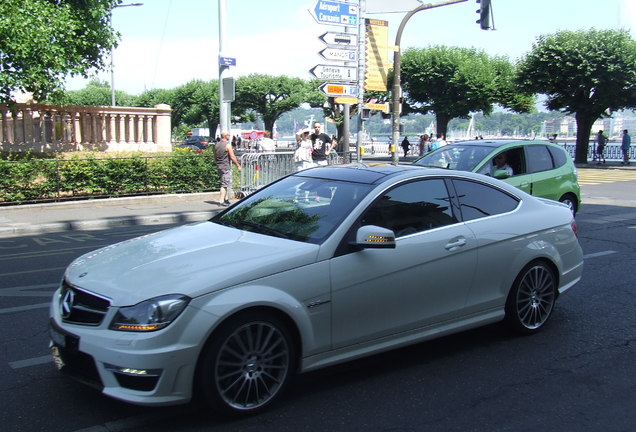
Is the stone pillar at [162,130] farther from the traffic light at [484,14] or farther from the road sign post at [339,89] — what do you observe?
the traffic light at [484,14]

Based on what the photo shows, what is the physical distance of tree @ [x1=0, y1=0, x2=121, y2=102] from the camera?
14.2 meters

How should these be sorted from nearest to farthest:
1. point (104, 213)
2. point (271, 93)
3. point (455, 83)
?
point (104, 213) → point (455, 83) → point (271, 93)

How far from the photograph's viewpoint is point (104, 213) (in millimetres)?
13555

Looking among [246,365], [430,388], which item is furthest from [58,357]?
[430,388]

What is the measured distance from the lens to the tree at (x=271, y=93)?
69.4m

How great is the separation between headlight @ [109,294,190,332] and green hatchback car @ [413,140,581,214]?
A: 748cm

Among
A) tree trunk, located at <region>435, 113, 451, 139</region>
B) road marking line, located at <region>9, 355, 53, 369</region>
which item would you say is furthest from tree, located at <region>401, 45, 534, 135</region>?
road marking line, located at <region>9, 355, 53, 369</region>

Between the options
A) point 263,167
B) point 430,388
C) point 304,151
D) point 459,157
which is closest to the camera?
point 430,388

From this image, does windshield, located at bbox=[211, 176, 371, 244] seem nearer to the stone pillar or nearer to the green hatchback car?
the green hatchback car

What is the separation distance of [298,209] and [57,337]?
6.22 feet

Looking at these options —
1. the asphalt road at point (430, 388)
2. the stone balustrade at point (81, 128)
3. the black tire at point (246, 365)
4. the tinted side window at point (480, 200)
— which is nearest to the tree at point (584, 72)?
the stone balustrade at point (81, 128)

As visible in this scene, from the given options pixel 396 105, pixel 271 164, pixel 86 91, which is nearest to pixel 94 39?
pixel 271 164

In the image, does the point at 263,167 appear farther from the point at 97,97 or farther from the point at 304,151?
the point at 97,97

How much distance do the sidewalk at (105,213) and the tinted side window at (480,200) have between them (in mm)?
9091
